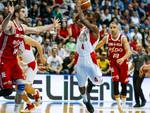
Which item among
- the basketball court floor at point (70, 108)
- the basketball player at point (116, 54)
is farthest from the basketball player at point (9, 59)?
the basketball player at point (116, 54)

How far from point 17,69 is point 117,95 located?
4.17 meters

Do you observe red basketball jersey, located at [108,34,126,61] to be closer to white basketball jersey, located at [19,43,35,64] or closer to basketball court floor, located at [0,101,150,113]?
basketball court floor, located at [0,101,150,113]

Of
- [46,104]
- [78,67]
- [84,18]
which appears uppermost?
[84,18]

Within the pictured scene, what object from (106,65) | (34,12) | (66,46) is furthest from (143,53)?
(34,12)

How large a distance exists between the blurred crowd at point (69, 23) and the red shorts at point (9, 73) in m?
7.88

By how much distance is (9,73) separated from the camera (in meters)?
12.1

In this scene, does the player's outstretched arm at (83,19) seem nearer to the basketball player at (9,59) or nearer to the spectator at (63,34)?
the basketball player at (9,59)

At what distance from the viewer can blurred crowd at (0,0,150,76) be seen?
2123 cm

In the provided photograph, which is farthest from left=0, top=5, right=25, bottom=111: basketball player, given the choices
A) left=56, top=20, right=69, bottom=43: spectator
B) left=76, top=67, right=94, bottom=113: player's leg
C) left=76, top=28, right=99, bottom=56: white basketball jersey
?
left=56, top=20, right=69, bottom=43: spectator

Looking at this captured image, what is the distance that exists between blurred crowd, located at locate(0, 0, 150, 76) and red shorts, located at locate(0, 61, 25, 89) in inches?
310

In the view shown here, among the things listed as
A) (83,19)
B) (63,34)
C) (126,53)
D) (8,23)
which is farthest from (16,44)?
(63,34)

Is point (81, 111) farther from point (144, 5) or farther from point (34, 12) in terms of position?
point (144, 5)

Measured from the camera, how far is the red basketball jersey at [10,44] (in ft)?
39.5

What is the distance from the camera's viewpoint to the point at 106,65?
70.0 ft
